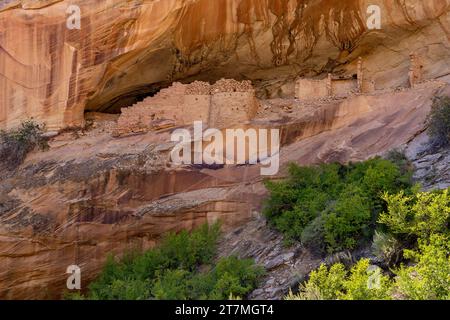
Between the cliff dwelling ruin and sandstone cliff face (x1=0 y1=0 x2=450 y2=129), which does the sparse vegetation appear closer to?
the cliff dwelling ruin

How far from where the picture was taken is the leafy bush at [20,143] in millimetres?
14719

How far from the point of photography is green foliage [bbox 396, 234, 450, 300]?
9.34 m

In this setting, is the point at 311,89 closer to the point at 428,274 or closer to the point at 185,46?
the point at 185,46

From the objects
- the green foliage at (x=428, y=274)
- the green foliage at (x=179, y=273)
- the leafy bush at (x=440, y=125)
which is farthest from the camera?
the leafy bush at (x=440, y=125)

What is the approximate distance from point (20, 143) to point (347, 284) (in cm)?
753

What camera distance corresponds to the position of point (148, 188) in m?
14.0

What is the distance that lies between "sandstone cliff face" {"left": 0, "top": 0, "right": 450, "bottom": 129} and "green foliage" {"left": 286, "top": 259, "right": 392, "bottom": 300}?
631cm

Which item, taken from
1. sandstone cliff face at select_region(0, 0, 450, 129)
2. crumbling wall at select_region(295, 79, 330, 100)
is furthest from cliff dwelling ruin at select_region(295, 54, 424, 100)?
sandstone cliff face at select_region(0, 0, 450, 129)

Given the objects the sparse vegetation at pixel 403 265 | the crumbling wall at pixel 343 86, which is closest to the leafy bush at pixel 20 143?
the crumbling wall at pixel 343 86

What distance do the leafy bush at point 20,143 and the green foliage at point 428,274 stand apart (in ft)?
25.0

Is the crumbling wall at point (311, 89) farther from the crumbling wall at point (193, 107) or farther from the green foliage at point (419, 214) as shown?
the green foliage at point (419, 214)

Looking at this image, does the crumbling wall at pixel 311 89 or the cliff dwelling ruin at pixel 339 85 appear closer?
the cliff dwelling ruin at pixel 339 85

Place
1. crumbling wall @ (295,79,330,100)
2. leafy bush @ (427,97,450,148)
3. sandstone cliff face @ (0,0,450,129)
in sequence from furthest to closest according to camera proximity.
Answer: crumbling wall @ (295,79,330,100) < sandstone cliff face @ (0,0,450,129) < leafy bush @ (427,97,450,148)
